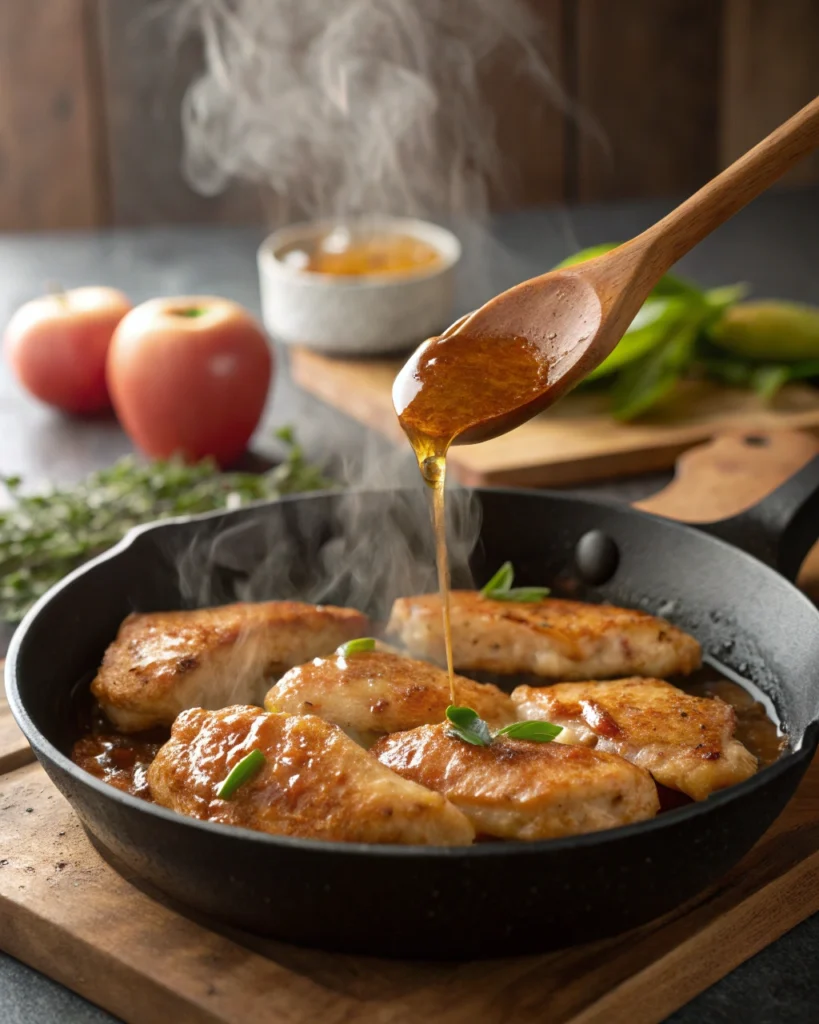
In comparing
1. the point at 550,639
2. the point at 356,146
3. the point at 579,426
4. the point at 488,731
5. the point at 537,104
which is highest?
the point at 356,146

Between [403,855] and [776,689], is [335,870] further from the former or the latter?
[776,689]

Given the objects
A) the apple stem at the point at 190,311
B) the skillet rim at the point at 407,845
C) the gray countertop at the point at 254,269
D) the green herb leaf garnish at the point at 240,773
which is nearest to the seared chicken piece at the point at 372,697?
the green herb leaf garnish at the point at 240,773

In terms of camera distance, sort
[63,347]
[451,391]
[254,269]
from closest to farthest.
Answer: [451,391]
[63,347]
[254,269]

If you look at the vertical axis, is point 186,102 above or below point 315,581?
above

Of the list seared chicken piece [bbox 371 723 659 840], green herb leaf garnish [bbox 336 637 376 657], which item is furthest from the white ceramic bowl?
seared chicken piece [bbox 371 723 659 840]

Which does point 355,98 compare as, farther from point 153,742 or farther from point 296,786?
point 296,786

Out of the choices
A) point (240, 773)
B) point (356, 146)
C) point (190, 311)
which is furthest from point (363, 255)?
point (240, 773)

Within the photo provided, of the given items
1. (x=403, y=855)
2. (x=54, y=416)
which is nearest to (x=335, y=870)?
(x=403, y=855)
